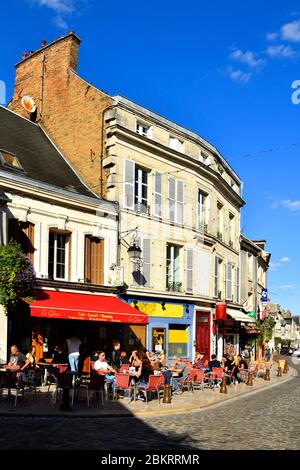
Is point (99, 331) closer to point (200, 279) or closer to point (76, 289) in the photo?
point (76, 289)

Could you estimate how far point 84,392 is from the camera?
1456cm

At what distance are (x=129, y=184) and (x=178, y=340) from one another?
674 centimetres

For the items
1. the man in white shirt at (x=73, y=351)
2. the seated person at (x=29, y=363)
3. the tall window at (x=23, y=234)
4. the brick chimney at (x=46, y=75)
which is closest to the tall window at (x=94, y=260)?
the tall window at (x=23, y=234)

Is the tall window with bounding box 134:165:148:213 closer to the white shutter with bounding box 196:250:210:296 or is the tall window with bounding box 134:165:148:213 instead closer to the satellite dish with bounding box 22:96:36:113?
the white shutter with bounding box 196:250:210:296

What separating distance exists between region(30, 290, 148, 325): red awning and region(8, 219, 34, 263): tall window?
4.18ft

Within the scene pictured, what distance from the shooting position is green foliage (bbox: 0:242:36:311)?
45.7 ft

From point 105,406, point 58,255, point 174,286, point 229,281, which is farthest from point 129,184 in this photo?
point 229,281

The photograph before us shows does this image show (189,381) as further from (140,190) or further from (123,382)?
(140,190)

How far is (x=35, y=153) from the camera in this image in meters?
19.2

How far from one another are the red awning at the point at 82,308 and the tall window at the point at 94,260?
0.63 metres

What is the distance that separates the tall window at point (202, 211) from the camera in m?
24.1

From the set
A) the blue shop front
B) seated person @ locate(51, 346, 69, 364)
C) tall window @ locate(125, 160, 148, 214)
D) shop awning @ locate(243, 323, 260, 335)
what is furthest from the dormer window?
shop awning @ locate(243, 323, 260, 335)
